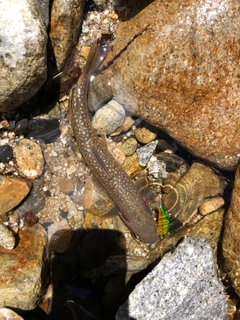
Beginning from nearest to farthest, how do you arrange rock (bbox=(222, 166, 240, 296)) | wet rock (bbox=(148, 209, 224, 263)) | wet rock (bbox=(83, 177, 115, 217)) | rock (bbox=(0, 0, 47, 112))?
1. rock (bbox=(0, 0, 47, 112))
2. rock (bbox=(222, 166, 240, 296))
3. wet rock (bbox=(148, 209, 224, 263))
4. wet rock (bbox=(83, 177, 115, 217))

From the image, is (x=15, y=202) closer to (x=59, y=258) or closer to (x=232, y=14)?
(x=59, y=258)

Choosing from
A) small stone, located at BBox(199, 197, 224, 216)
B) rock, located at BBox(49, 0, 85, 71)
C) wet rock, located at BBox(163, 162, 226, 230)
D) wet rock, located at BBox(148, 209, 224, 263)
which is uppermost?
rock, located at BBox(49, 0, 85, 71)

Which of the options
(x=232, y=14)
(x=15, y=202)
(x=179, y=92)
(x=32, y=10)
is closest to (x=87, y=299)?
(x=15, y=202)

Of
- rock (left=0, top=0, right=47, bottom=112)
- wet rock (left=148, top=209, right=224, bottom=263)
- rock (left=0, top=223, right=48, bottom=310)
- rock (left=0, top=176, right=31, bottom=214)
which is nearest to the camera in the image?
rock (left=0, top=0, right=47, bottom=112)

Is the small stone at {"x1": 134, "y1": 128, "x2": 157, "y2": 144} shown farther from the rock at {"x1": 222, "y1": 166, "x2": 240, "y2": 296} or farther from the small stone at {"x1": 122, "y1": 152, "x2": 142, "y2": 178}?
the rock at {"x1": 222, "y1": 166, "x2": 240, "y2": 296}

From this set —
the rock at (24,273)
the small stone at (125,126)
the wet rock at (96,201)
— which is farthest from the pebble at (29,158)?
the small stone at (125,126)

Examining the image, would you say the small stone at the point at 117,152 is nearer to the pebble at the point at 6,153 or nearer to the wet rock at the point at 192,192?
the wet rock at the point at 192,192

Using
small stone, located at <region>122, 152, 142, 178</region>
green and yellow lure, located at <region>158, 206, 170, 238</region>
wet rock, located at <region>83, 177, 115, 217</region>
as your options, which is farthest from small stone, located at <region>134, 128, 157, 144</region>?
green and yellow lure, located at <region>158, 206, 170, 238</region>
